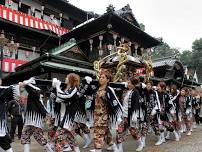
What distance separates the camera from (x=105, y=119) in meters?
7.61

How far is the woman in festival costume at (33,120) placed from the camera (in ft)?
23.1

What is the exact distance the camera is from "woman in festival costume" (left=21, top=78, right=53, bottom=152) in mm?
7049

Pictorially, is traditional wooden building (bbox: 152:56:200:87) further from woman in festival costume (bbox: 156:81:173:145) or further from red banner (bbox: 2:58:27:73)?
woman in festival costume (bbox: 156:81:173:145)

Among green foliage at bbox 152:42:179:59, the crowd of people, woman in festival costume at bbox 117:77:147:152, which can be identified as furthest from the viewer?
green foliage at bbox 152:42:179:59

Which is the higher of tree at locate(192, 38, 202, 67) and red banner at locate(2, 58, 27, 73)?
tree at locate(192, 38, 202, 67)

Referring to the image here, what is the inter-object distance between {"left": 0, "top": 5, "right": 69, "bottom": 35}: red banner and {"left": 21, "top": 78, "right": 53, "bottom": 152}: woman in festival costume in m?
11.3

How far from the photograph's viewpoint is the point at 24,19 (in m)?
18.7

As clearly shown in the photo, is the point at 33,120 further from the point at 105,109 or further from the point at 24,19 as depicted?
the point at 24,19

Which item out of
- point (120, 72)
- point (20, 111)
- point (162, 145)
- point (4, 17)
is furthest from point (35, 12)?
point (162, 145)

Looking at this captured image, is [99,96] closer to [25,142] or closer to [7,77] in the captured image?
[25,142]

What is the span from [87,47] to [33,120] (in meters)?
14.8

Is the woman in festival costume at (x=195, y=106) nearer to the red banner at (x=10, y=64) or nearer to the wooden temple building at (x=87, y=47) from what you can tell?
the wooden temple building at (x=87, y=47)

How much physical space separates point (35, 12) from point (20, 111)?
37.5 feet

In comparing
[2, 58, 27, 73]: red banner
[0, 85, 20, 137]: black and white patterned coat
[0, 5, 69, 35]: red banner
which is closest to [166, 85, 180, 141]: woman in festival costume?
[0, 85, 20, 137]: black and white patterned coat
